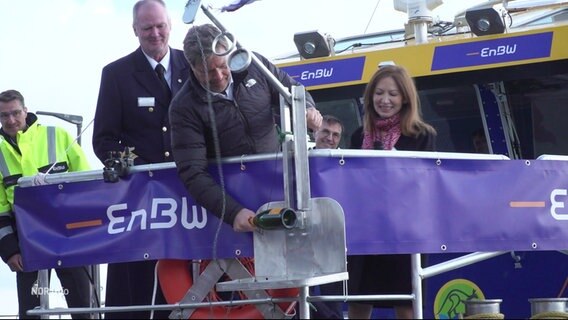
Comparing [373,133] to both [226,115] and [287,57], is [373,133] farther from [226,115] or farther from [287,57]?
[287,57]

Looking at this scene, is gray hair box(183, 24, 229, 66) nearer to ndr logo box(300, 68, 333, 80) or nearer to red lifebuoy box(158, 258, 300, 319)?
red lifebuoy box(158, 258, 300, 319)

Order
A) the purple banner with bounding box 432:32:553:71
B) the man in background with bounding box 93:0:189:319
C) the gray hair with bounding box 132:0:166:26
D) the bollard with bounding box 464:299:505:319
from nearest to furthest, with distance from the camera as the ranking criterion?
the bollard with bounding box 464:299:505:319 < the man in background with bounding box 93:0:189:319 < the gray hair with bounding box 132:0:166:26 < the purple banner with bounding box 432:32:553:71

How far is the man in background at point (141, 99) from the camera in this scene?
7.26 m

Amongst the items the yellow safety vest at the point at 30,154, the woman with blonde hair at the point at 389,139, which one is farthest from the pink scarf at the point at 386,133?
the yellow safety vest at the point at 30,154

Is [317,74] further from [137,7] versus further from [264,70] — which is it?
[264,70]

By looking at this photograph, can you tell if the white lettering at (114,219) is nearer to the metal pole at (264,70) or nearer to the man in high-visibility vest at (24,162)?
the metal pole at (264,70)

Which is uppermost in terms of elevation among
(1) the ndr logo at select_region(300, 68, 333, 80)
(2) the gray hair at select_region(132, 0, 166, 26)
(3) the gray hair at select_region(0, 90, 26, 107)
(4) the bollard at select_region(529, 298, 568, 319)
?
(1) the ndr logo at select_region(300, 68, 333, 80)

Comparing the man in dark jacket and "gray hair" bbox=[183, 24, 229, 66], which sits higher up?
"gray hair" bbox=[183, 24, 229, 66]

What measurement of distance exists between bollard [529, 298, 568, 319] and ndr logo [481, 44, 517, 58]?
2.62 meters

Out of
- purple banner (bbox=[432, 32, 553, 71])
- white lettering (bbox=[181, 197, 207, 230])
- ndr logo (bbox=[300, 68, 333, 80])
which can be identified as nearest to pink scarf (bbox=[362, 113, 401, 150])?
white lettering (bbox=[181, 197, 207, 230])

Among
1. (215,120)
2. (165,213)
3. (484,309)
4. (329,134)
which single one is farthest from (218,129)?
(329,134)

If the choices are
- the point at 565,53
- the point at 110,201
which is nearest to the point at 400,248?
the point at 110,201

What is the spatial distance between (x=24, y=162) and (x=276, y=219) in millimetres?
3274

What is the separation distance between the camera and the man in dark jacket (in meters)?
6.38
